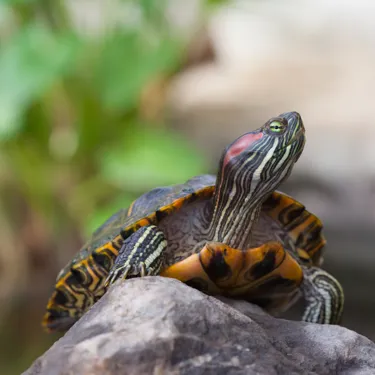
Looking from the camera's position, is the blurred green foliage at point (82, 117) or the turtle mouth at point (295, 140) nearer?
the turtle mouth at point (295, 140)

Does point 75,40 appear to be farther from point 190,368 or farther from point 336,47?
point 336,47

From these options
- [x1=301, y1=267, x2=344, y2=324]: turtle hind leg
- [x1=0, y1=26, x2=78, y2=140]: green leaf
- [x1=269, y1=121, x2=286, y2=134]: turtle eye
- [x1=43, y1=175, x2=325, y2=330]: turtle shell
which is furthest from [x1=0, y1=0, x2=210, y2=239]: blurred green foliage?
[x1=269, y1=121, x2=286, y2=134]: turtle eye

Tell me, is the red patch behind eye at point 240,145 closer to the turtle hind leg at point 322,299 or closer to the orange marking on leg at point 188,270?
the orange marking on leg at point 188,270

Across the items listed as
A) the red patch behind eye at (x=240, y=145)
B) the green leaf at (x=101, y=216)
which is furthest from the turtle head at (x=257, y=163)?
the green leaf at (x=101, y=216)

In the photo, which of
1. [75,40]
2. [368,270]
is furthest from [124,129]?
[368,270]

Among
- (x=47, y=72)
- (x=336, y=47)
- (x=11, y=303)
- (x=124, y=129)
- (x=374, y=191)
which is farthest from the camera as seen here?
(x=336, y=47)

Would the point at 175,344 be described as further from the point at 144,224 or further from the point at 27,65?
the point at 27,65
